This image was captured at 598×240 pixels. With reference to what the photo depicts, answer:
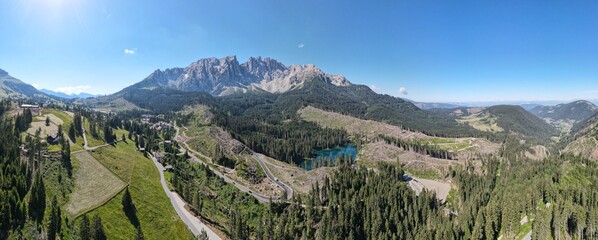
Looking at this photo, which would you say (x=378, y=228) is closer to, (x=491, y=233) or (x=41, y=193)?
(x=491, y=233)

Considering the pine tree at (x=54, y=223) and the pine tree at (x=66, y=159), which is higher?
the pine tree at (x=66, y=159)

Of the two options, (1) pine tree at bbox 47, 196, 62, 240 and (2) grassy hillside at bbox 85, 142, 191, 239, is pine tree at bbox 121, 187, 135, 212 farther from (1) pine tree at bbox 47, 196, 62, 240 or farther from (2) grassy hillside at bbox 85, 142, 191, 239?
(1) pine tree at bbox 47, 196, 62, 240

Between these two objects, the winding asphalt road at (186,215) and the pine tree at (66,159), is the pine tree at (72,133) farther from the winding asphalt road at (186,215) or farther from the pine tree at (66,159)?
the pine tree at (66,159)

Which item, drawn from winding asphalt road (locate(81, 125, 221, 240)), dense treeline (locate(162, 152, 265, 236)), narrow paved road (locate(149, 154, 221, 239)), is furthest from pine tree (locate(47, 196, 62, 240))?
dense treeline (locate(162, 152, 265, 236))

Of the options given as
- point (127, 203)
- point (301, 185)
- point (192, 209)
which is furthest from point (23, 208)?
point (301, 185)

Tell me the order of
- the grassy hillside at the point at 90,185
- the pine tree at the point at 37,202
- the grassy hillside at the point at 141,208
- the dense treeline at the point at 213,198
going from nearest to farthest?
the pine tree at the point at 37,202, the grassy hillside at the point at 141,208, the grassy hillside at the point at 90,185, the dense treeline at the point at 213,198

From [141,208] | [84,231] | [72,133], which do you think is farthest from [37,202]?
[72,133]

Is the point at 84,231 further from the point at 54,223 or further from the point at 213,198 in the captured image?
the point at 213,198

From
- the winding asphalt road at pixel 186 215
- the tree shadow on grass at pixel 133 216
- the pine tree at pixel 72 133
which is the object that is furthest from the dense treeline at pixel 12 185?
the winding asphalt road at pixel 186 215
